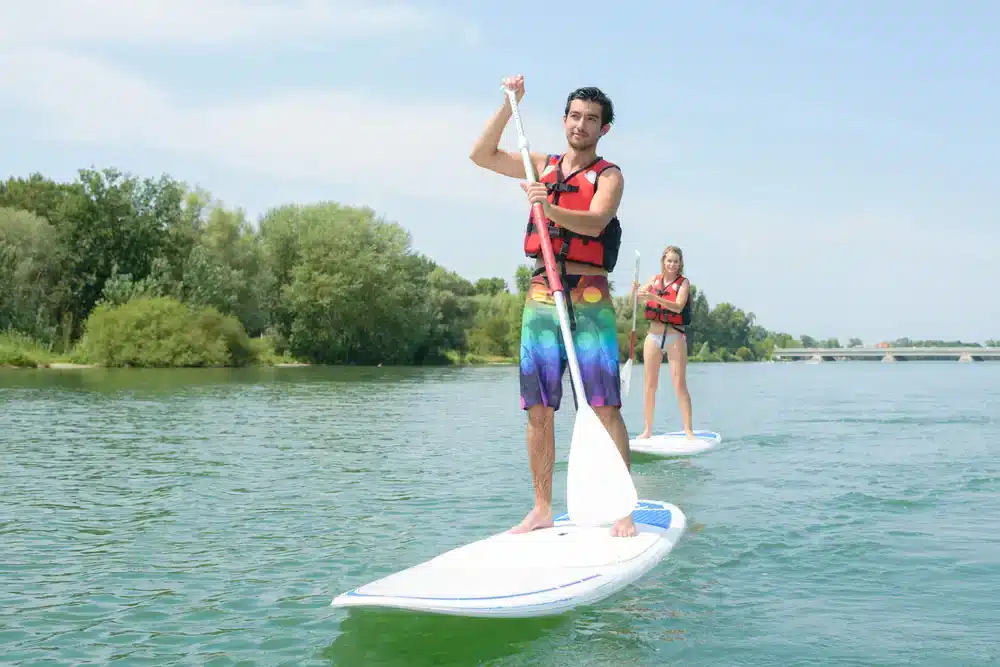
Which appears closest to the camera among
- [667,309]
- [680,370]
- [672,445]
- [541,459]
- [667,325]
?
[541,459]

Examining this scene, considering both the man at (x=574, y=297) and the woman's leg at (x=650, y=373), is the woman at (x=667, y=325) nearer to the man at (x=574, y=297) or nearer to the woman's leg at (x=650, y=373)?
the woman's leg at (x=650, y=373)

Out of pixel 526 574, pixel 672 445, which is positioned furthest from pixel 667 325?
pixel 526 574

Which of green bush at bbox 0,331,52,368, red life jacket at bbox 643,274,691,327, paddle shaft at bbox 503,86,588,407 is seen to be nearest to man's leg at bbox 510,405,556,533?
paddle shaft at bbox 503,86,588,407

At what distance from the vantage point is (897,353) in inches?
5059

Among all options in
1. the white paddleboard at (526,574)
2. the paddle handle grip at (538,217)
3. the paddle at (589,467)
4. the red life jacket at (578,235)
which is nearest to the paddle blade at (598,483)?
the paddle at (589,467)

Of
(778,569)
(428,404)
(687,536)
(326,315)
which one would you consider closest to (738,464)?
(687,536)

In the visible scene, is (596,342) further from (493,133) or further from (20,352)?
(20,352)

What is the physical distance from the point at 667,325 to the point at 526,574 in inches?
277

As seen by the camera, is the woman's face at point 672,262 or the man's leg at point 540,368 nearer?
the man's leg at point 540,368

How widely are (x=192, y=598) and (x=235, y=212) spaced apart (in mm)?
57864

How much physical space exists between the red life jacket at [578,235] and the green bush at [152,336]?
4260 centimetres

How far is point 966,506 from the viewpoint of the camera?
7.11 m

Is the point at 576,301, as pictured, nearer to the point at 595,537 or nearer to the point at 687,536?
the point at 595,537

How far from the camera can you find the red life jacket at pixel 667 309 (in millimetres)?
10867
